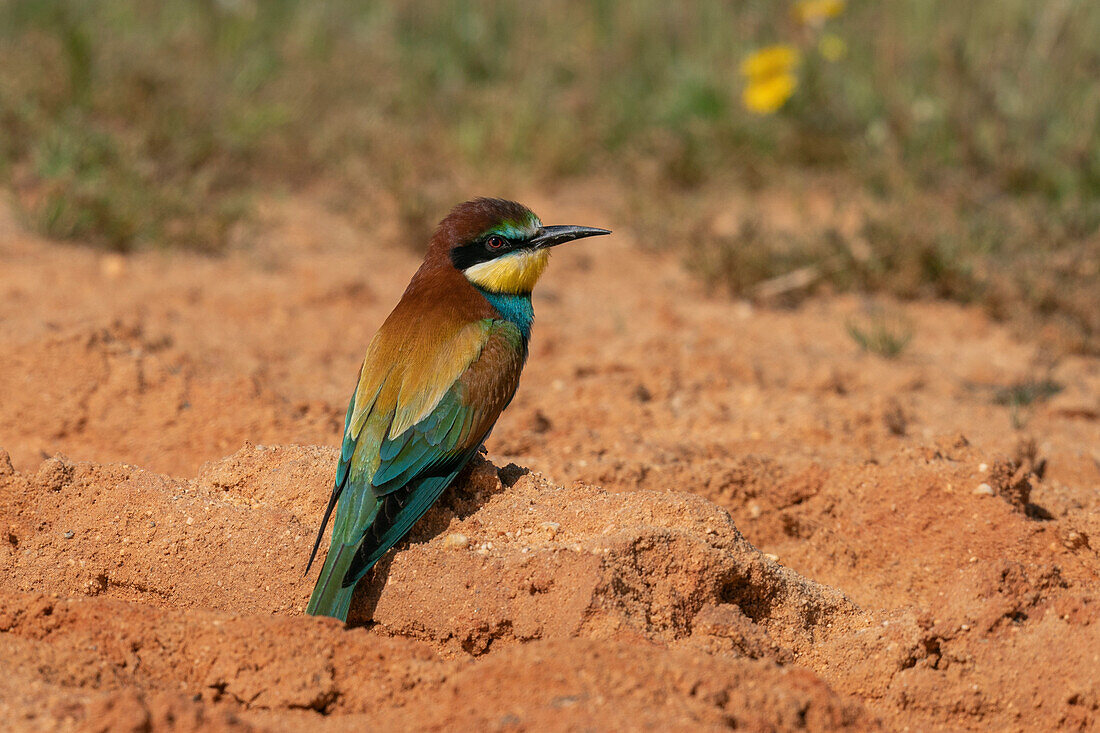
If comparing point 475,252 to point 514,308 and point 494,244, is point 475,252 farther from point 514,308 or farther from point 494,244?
point 514,308

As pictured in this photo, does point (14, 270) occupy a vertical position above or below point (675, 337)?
above

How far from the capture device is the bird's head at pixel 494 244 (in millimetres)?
3502

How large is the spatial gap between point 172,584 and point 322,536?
1.16ft

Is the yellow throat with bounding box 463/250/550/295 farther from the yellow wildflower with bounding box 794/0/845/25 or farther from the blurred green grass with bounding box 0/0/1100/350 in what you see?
the yellow wildflower with bounding box 794/0/845/25

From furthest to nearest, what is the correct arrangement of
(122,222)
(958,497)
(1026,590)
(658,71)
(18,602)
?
(658,71)
(122,222)
(958,497)
(1026,590)
(18,602)

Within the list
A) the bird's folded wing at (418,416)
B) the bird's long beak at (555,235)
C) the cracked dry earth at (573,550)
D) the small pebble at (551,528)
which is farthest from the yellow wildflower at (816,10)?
the small pebble at (551,528)

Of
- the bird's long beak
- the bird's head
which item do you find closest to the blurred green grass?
the bird's long beak

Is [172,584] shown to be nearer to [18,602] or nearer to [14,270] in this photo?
[18,602]

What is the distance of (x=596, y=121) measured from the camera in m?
7.38

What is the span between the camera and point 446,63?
7914mm

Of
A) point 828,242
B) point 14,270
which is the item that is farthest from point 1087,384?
point 14,270

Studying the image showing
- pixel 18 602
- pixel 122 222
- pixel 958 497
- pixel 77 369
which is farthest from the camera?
pixel 122 222

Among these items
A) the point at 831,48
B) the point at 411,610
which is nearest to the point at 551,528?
the point at 411,610

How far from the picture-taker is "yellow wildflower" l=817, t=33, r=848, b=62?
704cm
